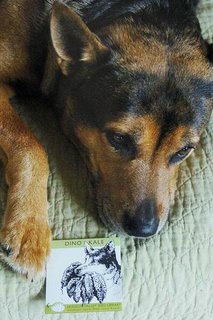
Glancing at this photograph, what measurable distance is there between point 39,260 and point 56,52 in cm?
63

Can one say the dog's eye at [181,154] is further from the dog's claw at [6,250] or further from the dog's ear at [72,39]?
the dog's claw at [6,250]

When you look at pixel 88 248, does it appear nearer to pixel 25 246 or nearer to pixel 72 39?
pixel 25 246

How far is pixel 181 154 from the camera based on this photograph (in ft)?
5.31

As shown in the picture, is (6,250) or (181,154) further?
(181,154)

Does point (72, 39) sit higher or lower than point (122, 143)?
higher

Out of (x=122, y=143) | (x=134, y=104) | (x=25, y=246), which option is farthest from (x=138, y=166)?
(x=25, y=246)

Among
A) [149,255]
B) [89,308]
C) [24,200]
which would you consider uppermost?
[24,200]

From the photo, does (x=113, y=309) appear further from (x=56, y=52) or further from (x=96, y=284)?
(x=56, y=52)

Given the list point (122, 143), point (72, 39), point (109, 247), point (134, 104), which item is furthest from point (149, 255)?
point (72, 39)

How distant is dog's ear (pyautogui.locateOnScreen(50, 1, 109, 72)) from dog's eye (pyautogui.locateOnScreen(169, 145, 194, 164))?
1.24 feet

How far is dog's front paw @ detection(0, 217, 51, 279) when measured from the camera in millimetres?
1479

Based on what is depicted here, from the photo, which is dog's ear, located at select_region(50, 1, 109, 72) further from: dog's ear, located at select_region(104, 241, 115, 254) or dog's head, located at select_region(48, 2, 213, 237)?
dog's ear, located at select_region(104, 241, 115, 254)

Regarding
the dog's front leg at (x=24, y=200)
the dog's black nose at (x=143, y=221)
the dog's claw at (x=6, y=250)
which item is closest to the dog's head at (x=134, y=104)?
the dog's black nose at (x=143, y=221)

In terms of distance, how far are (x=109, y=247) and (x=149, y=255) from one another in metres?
0.13
